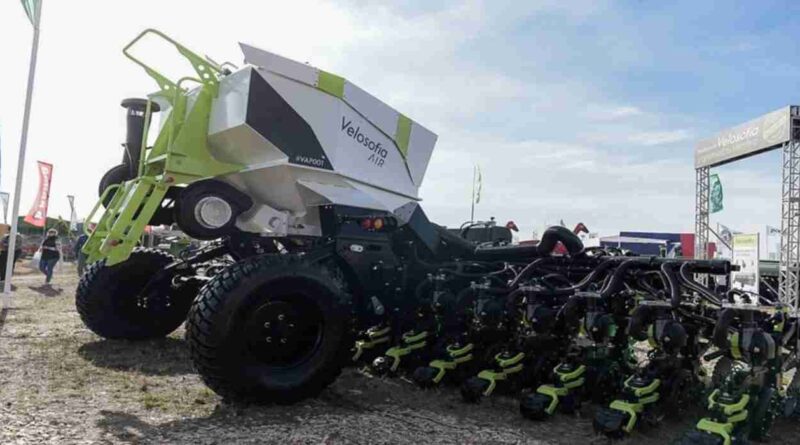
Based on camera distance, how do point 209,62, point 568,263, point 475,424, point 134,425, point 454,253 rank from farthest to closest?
1. point 454,253
2. point 568,263
3. point 209,62
4. point 475,424
5. point 134,425

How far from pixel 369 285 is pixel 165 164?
2.11 m

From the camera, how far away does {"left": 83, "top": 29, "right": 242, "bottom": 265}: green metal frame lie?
5227 mm

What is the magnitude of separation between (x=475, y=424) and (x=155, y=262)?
14.2ft

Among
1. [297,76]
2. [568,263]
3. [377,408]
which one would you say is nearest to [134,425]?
[377,408]

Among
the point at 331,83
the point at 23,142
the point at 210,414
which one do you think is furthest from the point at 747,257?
the point at 23,142

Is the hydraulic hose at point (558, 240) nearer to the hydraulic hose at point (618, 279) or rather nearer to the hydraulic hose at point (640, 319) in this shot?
the hydraulic hose at point (618, 279)

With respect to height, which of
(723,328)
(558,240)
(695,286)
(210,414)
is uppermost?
(558,240)

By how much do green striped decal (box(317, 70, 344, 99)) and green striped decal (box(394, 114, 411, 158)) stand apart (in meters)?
0.98

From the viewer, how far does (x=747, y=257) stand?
1573 centimetres

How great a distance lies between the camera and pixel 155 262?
744 cm

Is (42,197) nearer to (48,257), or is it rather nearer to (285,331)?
(48,257)

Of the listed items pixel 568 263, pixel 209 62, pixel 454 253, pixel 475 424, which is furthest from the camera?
pixel 454 253

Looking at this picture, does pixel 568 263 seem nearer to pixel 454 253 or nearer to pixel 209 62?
pixel 454 253

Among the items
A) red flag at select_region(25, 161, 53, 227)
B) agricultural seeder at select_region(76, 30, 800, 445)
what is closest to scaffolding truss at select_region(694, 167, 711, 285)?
agricultural seeder at select_region(76, 30, 800, 445)
